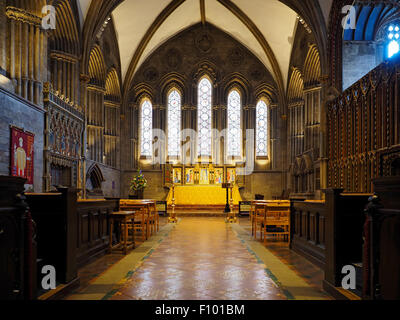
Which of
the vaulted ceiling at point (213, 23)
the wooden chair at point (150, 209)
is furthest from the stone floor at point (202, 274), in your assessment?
the vaulted ceiling at point (213, 23)

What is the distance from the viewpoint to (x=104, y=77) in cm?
1817

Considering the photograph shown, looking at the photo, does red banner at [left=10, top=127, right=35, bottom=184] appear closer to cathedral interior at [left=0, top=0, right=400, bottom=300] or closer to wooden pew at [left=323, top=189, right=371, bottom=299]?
cathedral interior at [left=0, top=0, right=400, bottom=300]

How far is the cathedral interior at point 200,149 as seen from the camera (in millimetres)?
4316

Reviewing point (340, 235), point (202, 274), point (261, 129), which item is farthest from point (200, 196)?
point (340, 235)

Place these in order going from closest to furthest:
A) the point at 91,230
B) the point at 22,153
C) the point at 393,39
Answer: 1. the point at 91,230
2. the point at 22,153
3. the point at 393,39

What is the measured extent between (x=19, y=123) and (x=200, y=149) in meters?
13.0

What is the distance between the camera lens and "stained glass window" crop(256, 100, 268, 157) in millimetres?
21812

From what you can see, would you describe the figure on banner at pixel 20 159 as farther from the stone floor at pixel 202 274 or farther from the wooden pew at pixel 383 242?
the wooden pew at pixel 383 242

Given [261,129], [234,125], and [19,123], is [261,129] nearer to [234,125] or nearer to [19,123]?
[234,125]

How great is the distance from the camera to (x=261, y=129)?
2194 centimetres

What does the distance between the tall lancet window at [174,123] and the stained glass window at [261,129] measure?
459 centimetres

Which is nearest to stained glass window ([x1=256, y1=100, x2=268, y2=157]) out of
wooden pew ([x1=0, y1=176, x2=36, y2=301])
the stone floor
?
the stone floor

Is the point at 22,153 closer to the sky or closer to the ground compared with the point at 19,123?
closer to the ground

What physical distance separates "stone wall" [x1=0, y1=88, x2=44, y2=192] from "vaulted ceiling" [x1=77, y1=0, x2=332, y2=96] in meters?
9.34
